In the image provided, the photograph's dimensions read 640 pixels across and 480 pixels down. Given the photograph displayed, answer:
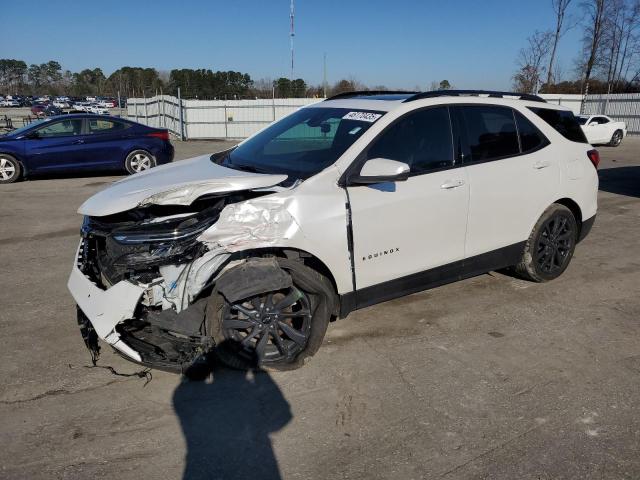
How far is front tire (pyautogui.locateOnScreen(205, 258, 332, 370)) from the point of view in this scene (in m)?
3.44

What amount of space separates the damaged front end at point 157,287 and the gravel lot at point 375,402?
0.31 meters

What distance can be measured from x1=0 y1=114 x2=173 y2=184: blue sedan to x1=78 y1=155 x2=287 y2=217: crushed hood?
9.10 metres

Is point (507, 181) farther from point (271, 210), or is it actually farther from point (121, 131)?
point (121, 131)

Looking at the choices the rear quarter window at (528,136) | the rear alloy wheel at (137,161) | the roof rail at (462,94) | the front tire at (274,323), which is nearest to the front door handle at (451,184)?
the roof rail at (462,94)

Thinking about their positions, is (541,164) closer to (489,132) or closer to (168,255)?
(489,132)

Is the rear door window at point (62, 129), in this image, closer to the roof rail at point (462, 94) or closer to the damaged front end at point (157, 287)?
the damaged front end at point (157, 287)

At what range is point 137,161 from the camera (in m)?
12.7

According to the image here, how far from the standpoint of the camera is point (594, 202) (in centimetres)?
556

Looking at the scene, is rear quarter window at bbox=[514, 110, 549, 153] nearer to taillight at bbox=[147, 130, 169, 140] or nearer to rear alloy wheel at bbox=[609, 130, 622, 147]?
taillight at bbox=[147, 130, 169, 140]

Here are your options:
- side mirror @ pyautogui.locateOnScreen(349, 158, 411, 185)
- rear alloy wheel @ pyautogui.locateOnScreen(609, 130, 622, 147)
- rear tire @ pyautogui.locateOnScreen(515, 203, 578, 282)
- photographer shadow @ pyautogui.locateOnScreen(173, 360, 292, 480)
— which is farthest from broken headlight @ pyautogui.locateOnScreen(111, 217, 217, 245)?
rear alloy wheel @ pyautogui.locateOnScreen(609, 130, 622, 147)

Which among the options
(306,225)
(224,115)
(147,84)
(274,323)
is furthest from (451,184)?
(147,84)

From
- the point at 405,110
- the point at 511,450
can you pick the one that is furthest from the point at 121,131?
the point at 511,450

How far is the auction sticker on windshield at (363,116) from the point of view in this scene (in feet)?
13.3

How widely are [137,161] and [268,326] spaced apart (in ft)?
33.8
